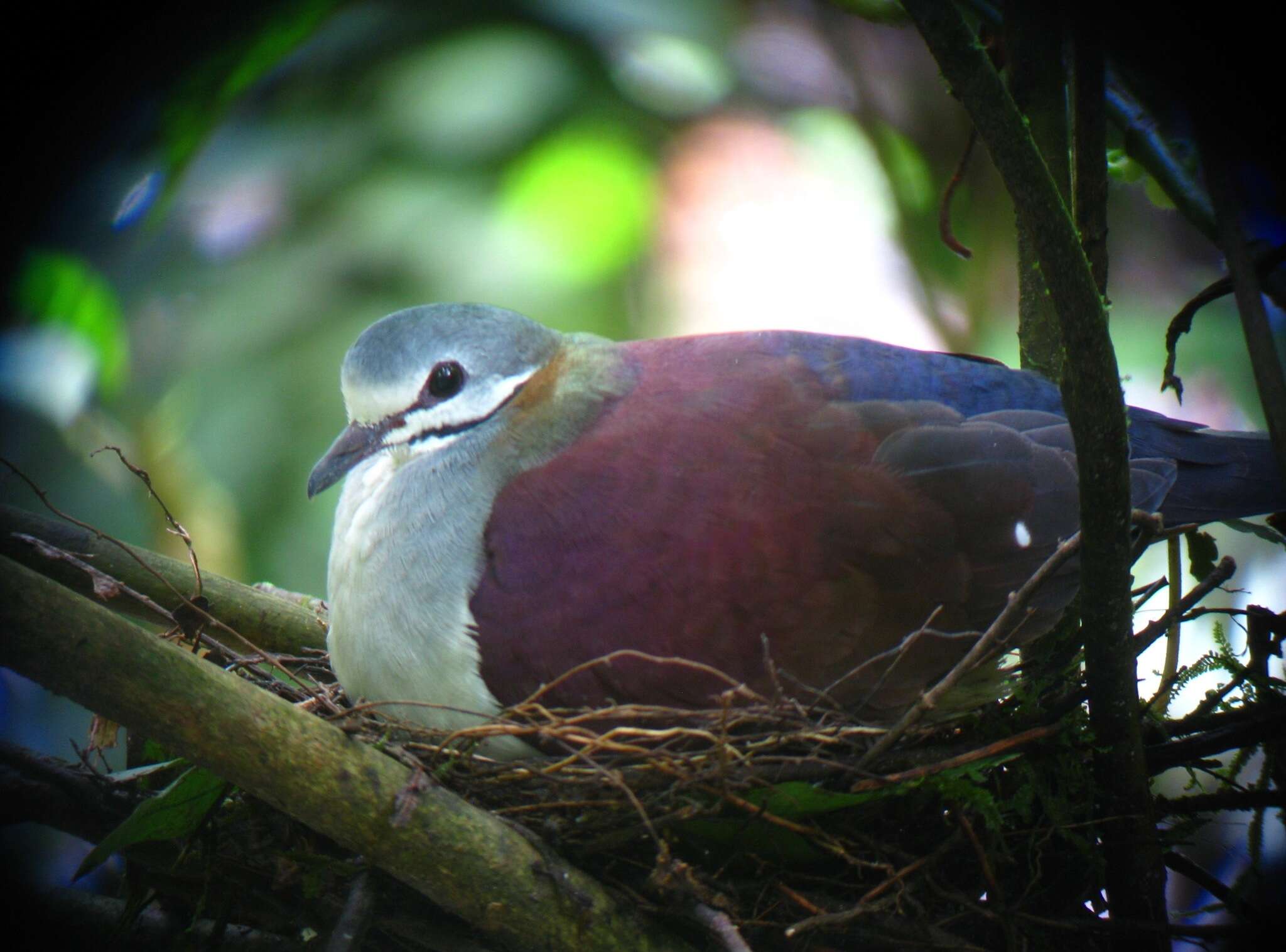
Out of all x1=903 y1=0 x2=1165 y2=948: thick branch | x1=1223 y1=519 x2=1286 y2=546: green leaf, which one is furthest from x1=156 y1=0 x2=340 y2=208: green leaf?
x1=1223 y1=519 x2=1286 y2=546: green leaf

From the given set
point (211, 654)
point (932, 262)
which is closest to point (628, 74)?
point (932, 262)

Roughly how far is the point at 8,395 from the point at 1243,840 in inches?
96.9

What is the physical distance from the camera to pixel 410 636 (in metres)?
1.59

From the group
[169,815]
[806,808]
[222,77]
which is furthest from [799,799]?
[222,77]

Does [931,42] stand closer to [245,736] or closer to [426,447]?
[245,736]

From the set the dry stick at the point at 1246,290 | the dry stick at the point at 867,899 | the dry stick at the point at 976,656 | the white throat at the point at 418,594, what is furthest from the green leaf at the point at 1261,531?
the white throat at the point at 418,594

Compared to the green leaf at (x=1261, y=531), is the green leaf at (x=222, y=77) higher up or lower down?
higher up

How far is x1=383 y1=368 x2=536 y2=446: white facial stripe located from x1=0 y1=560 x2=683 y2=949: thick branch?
0.82 m

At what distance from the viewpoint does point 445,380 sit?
183 centimetres

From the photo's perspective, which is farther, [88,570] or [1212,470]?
[1212,470]

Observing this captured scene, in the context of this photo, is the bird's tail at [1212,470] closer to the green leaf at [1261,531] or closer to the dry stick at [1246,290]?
the green leaf at [1261,531]

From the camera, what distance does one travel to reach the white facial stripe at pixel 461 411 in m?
1.84

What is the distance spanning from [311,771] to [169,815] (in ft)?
1.36

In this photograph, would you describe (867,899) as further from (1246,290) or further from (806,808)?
(1246,290)
